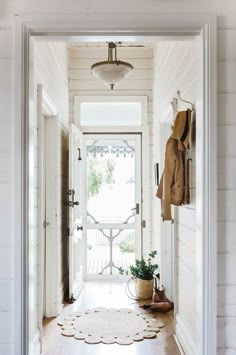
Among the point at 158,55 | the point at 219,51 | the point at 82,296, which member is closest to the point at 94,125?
the point at 158,55

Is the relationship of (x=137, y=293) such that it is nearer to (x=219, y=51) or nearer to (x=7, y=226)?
(x=7, y=226)

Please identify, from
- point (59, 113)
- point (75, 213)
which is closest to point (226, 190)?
point (59, 113)

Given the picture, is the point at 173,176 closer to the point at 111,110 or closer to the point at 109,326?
the point at 109,326

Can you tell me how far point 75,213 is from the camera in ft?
15.0

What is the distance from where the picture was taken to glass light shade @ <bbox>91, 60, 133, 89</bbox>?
3811mm

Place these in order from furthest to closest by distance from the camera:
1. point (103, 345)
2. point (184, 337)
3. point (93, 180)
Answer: point (93, 180)
point (103, 345)
point (184, 337)

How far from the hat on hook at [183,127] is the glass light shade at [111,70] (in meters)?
1.52

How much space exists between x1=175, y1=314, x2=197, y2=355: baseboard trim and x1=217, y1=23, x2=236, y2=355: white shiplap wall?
819mm

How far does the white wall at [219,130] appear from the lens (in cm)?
184

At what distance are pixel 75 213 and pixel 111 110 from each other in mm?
1627

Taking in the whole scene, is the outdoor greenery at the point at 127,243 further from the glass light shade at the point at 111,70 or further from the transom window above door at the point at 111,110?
the glass light shade at the point at 111,70

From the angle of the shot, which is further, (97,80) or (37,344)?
(97,80)

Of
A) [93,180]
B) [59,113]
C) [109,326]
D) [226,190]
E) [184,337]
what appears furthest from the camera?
[93,180]

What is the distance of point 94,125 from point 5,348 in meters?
3.73
